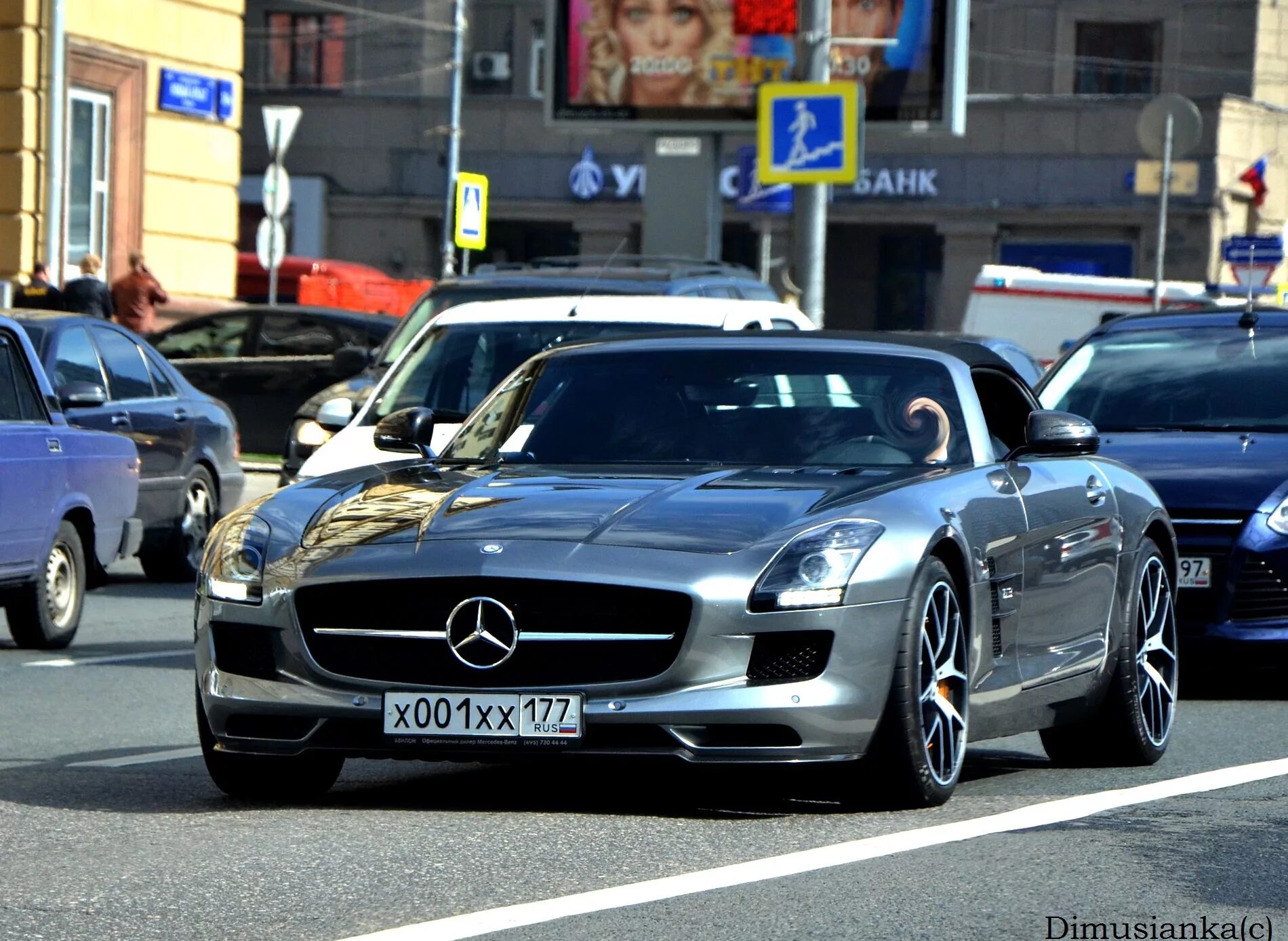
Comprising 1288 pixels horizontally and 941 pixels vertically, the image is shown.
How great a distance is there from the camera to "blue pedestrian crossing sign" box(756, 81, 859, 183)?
2284 centimetres

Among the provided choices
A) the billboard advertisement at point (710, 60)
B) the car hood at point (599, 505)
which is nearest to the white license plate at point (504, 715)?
the car hood at point (599, 505)

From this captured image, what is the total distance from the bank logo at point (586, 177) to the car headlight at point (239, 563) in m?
47.5

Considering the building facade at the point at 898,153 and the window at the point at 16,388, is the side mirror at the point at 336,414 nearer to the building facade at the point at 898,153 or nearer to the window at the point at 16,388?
the window at the point at 16,388

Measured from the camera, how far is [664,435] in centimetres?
777

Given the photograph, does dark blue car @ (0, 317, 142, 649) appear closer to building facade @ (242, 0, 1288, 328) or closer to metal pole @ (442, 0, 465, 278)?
metal pole @ (442, 0, 465, 278)

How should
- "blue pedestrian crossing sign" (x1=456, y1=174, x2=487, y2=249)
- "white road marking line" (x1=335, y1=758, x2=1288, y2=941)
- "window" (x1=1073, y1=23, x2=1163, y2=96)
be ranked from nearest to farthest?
"white road marking line" (x1=335, y1=758, x2=1288, y2=941) → "blue pedestrian crossing sign" (x1=456, y1=174, x2=487, y2=249) → "window" (x1=1073, y1=23, x2=1163, y2=96)

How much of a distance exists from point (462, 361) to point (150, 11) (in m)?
18.2

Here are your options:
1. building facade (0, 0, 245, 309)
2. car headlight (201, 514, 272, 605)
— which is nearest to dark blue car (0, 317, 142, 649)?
car headlight (201, 514, 272, 605)

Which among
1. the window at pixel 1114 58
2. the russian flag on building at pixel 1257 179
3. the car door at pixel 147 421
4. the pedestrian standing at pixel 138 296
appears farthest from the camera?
the window at pixel 1114 58

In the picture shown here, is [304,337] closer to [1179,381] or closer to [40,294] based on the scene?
[40,294]

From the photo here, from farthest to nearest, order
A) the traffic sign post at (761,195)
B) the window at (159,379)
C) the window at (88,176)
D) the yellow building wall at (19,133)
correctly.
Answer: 1. the traffic sign post at (761,195)
2. the window at (88,176)
3. the yellow building wall at (19,133)
4. the window at (159,379)

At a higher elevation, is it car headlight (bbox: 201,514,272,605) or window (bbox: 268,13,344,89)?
window (bbox: 268,13,344,89)

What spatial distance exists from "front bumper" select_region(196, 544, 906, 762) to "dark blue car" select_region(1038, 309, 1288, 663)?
13.6 ft

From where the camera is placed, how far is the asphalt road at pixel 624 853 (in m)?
5.36
